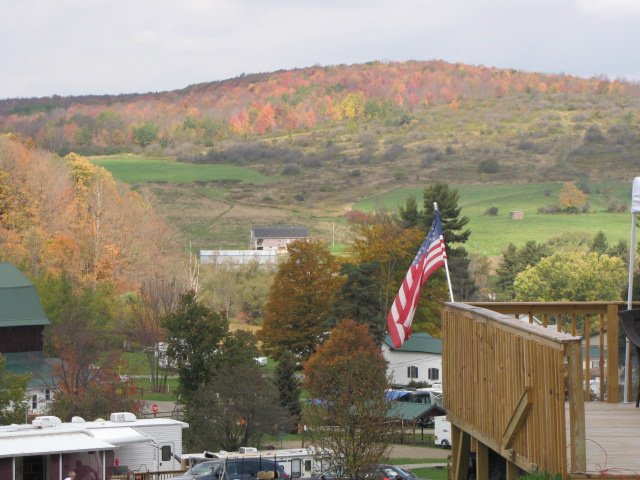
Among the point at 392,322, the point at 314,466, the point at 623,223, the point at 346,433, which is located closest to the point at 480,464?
the point at 392,322

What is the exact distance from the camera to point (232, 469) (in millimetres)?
34406

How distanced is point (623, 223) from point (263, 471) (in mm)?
142976

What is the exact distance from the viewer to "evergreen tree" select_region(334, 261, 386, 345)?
2835 inches

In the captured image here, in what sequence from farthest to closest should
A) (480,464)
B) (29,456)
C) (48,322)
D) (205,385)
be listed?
(48,322), (205,385), (29,456), (480,464)

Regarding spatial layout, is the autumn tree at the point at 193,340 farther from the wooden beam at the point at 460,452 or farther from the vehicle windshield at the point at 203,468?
the wooden beam at the point at 460,452

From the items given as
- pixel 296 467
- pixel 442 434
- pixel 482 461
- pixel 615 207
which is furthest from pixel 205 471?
pixel 615 207

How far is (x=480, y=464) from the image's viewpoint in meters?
11.5

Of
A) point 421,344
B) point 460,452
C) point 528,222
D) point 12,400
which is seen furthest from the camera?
point 528,222

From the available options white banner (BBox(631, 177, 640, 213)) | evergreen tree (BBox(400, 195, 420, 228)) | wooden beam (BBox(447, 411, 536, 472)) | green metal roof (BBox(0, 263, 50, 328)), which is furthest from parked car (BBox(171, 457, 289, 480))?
evergreen tree (BBox(400, 195, 420, 228))

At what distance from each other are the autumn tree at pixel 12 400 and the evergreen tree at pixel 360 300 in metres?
25.6

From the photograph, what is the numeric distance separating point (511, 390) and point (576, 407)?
1.31m

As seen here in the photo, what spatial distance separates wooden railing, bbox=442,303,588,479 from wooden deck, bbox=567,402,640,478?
294 mm

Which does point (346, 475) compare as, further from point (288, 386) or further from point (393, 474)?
point (288, 386)

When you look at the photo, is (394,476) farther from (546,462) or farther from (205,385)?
(546,462)
